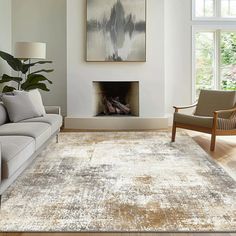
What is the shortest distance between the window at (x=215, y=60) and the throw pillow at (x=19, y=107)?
393 cm

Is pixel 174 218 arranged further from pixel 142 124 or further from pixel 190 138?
pixel 142 124

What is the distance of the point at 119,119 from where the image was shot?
7000 mm

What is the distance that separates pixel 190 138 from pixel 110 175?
2517mm

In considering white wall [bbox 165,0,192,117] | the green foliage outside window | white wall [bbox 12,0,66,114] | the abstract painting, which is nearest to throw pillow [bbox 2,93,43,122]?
the abstract painting

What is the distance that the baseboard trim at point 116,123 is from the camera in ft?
22.7

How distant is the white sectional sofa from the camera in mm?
2750

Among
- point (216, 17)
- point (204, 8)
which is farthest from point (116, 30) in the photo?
point (216, 17)

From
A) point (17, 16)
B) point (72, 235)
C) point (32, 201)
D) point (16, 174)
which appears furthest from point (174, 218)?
point (17, 16)

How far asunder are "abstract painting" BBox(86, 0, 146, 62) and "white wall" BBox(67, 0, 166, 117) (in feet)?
0.40

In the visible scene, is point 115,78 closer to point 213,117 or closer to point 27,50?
point 27,50

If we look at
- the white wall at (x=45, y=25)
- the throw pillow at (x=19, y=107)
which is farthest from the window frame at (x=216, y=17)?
the throw pillow at (x=19, y=107)

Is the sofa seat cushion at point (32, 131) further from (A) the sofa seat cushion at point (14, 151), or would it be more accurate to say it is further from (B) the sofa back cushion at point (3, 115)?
(B) the sofa back cushion at point (3, 115)

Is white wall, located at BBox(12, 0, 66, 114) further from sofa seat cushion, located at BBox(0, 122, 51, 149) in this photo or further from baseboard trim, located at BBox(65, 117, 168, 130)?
sofa seat cushion, located at BBox(0, 122, 51, 149)

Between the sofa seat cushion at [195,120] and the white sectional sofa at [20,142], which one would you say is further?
the sofa seat cushion at [195,120]
